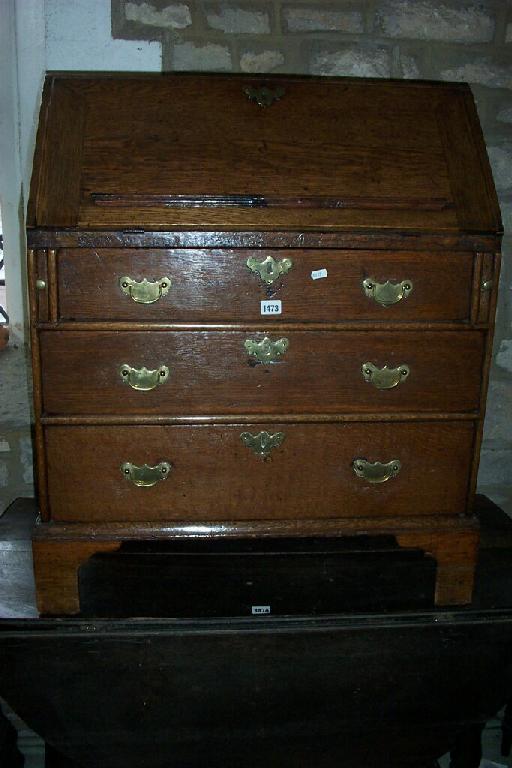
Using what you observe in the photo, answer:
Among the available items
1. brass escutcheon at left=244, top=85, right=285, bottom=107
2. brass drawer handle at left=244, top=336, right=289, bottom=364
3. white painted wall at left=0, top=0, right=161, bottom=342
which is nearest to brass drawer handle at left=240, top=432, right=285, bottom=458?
brass drawer handle at left=244, top=336, right=289, bottom=364

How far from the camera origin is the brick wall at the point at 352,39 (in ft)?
6.26

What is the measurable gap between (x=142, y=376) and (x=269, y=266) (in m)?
0.36

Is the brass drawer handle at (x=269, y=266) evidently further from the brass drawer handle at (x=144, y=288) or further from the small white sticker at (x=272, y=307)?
the brass drawer handle at (x=144, y=288)

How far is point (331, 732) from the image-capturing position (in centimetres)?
159

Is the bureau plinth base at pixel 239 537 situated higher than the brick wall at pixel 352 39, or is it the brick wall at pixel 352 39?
the brick wall at pixel 352 39

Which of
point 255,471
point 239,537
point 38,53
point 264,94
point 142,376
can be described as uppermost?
point 38,53

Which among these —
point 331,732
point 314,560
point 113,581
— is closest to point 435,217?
point 314,560

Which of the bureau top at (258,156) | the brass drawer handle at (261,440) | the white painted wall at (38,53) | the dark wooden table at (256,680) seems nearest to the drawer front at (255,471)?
the brass drawer handle at (261,440)

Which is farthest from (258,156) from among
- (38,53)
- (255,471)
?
(38,53)

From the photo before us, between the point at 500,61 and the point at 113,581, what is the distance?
1911 millimetres

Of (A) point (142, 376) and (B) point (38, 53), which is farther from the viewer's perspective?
(B) point (38, 53)

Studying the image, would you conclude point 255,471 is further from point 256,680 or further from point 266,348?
point 256,680

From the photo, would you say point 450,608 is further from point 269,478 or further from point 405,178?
point 405,178

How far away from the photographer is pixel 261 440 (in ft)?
4.83
